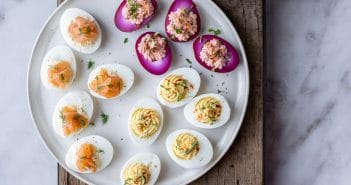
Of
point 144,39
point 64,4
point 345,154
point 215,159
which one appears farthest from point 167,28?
point 345,154

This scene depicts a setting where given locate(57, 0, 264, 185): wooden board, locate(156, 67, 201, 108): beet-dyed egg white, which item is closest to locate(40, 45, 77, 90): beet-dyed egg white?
locate(57, 0, 264, 185): wooden board

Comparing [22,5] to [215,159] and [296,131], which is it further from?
[296,131]

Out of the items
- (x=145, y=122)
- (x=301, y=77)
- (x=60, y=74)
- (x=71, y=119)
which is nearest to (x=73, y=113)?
(x=71, y=119)

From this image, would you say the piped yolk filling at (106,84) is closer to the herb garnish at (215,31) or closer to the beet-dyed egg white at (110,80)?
the beet-dyed egg white at (110,80)

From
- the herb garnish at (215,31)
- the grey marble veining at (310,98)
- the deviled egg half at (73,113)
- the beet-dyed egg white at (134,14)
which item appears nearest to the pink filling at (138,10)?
the beet-dyed egg white at (134,14)

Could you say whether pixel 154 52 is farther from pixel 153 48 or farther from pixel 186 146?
pixel 186 146
